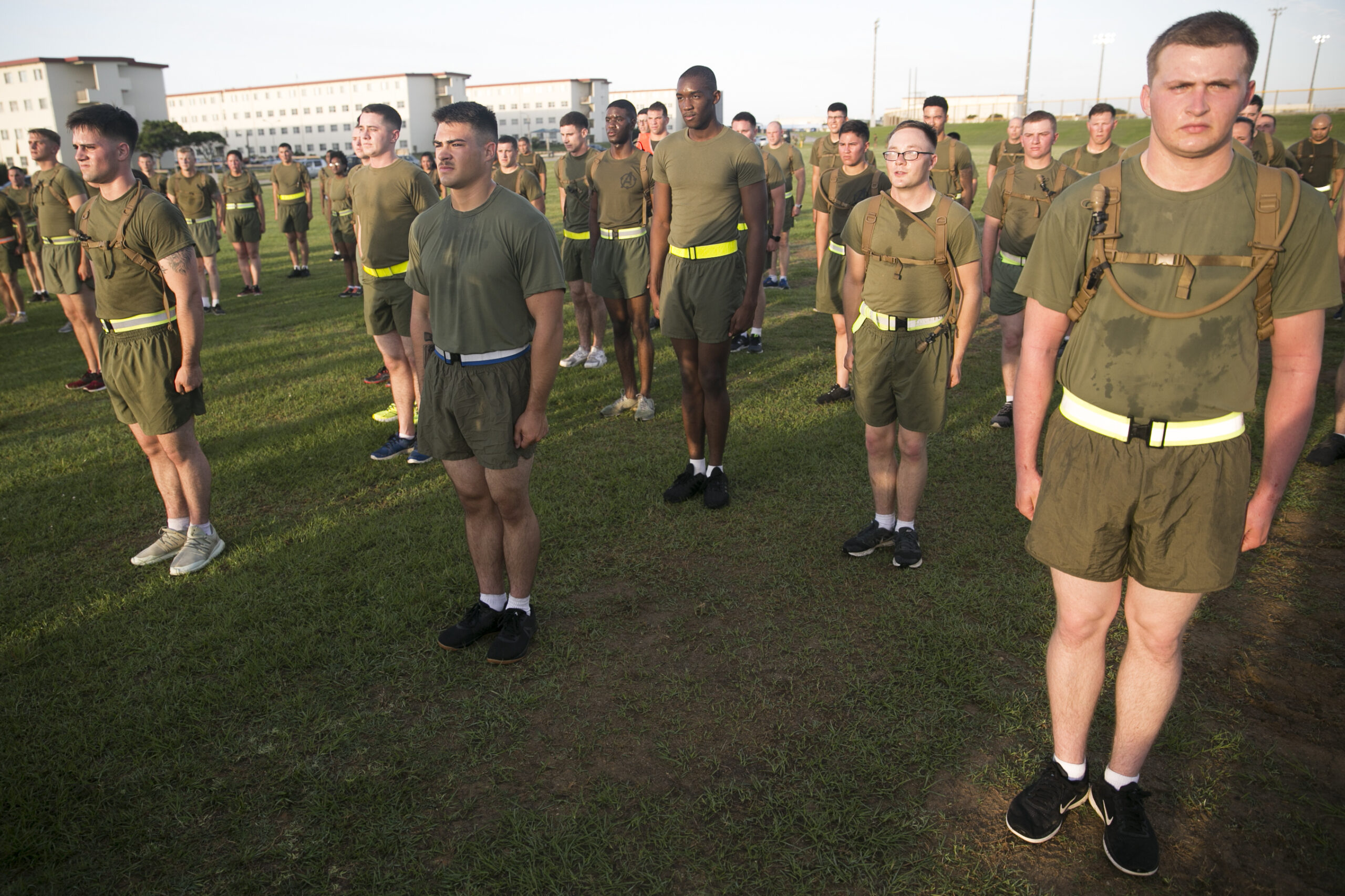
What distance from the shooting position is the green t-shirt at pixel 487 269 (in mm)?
3328

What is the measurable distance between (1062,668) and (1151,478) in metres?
0.74

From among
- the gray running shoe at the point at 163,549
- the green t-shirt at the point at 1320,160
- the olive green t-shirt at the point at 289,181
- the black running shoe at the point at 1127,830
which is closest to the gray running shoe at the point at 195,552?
the gray running shoe at the point at 163,549

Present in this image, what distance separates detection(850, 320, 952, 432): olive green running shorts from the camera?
13.8 feet

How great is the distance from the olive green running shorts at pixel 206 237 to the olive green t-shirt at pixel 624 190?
7.96 meters

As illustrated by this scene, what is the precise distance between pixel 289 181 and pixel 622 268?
398 inches

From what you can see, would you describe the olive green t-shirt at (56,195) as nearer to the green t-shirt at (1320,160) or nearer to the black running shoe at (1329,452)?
the black running shoe at (1329,452)

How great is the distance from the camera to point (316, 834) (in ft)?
9.14

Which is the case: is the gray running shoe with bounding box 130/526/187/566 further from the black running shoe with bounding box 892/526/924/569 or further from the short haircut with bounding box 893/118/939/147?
the short haircut with bounding box 893/118/939/147

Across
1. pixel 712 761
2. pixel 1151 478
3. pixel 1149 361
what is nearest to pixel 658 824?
pixel 712 761

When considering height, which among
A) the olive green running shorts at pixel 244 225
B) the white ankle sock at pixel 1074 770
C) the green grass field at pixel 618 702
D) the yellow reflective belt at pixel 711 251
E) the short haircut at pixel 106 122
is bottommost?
the green grass field at pixel 618 702

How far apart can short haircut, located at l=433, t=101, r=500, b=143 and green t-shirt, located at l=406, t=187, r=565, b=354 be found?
0.24 metres

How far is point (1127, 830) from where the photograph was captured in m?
2.56

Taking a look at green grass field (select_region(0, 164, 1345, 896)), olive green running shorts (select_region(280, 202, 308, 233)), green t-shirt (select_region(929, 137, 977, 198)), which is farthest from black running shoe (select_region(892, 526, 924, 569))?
olive green running shorts (select_region(280, 202, 308, 233))

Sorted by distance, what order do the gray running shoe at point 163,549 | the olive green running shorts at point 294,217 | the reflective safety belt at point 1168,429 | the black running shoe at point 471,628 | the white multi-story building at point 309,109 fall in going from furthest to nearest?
the white multi-story building at point 309,109 → the olive green running shorts at point 294,217 → the gray running shoe at point 163,549 → the black running shoe at point 471,628 → the reflective safety belt at point 1168,429
